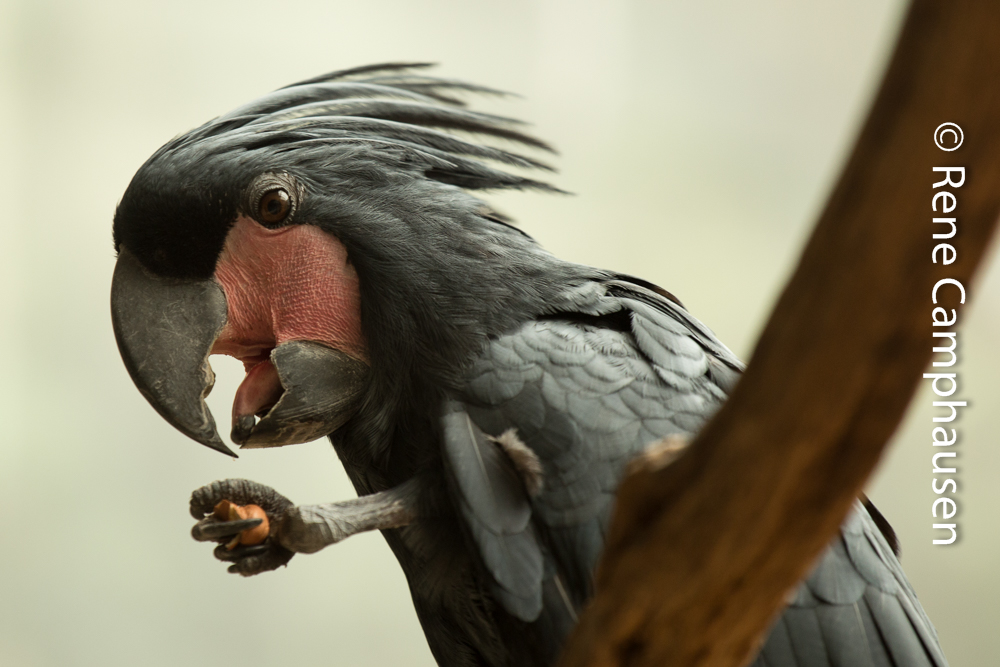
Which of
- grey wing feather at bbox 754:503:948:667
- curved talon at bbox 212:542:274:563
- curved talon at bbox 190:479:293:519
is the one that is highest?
curved talon at bbox 190:479:293:519

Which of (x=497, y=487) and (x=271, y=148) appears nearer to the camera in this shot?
(x=497, y=487)

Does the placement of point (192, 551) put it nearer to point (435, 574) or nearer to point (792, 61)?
point (435, 574)

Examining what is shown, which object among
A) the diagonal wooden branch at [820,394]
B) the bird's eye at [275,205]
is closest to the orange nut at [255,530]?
the bird's eye at [275,205]

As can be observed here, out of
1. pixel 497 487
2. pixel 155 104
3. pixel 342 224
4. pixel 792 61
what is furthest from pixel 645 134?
pixel 497 487

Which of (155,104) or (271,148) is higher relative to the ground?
(155,104)

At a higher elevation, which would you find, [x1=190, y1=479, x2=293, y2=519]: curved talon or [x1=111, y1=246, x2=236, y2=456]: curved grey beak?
[x1=111, y1=246, x2=236, y2=456]: curved grey beak

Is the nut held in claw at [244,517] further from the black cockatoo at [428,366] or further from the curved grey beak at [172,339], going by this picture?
the curved grey beak at [172,339]

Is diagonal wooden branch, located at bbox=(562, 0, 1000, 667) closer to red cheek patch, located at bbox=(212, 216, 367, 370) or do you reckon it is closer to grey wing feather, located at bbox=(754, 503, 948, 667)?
grey wing feather, located at bbox=(754, 503, 948, 667)

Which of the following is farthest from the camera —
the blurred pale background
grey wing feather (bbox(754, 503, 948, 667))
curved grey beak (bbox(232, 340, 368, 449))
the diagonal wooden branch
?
the blurred pale background

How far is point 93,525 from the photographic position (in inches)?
78.0

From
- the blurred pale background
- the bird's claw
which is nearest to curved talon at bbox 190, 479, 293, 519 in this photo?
the bird's claw

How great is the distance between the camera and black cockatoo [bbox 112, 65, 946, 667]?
3.01 ft

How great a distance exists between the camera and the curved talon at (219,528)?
0.93 meters

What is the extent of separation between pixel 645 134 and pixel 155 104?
1287 mm
